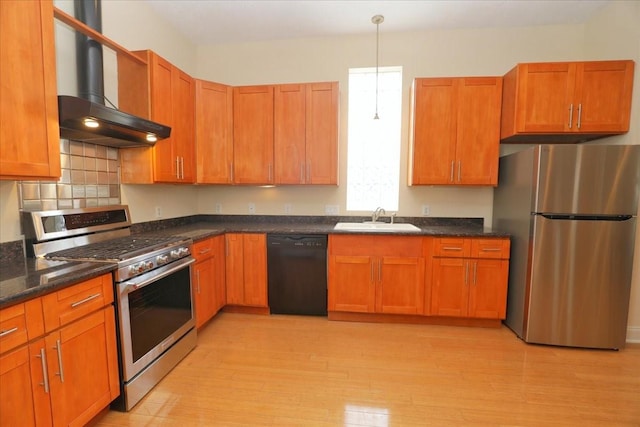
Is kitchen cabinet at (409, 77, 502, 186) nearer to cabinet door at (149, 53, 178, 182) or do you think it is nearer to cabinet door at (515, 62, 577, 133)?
cabinet door at (515, 62, 577, 133)

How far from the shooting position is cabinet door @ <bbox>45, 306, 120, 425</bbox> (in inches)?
54.4

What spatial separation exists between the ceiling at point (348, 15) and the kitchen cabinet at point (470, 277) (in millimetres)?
2241

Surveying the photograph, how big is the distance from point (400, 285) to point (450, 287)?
0.47m

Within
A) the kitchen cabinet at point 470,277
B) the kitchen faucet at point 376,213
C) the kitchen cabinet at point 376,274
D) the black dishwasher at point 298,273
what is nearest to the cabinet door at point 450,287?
the kitchen cabinet at point 470,277

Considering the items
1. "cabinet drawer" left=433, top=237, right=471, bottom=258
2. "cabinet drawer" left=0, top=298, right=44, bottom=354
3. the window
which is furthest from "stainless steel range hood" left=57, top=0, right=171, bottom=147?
"cabinet drawer" left=433, top=237, right=471, bottom=258

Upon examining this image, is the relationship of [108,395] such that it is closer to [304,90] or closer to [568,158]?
[304,90]

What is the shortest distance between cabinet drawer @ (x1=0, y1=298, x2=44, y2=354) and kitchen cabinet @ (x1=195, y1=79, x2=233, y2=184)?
193cm

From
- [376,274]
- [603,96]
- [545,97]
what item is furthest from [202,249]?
[603,96]

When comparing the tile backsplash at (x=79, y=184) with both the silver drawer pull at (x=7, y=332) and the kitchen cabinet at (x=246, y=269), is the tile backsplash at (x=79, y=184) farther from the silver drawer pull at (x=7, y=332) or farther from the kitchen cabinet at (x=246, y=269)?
the kitchen cabinet at (x=246, y=269)

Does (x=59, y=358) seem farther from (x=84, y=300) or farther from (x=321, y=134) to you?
(x=321, y=134)

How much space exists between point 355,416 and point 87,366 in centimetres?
150

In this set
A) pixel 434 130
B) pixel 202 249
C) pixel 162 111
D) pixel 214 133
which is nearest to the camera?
pixel 162 111

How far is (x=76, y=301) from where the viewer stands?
1470mm

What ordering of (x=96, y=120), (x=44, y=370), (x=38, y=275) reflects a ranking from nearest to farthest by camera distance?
(x=44, y=370) < (x=38, y=275) < (x=96, y=120)
